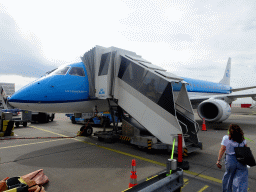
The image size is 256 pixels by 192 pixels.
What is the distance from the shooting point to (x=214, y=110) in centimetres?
1202

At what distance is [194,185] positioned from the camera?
4000 millimetres

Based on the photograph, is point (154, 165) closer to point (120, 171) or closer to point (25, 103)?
point (120, 171)

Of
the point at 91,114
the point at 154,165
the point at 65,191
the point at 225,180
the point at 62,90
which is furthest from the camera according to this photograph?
the point at 91,114

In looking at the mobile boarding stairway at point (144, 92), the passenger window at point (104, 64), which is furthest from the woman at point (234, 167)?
the passenger window at point (104, 64)

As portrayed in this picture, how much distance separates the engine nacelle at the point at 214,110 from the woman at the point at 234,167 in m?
8.70

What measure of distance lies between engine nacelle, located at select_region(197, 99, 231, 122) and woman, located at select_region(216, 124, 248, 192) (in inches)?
342

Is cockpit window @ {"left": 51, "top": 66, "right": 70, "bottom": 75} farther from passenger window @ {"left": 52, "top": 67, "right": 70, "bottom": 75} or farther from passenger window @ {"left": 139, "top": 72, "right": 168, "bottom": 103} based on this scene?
passenger window @ {"left": 139, "top": 72, "right": 168, "bottom": 103}

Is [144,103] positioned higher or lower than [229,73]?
lower

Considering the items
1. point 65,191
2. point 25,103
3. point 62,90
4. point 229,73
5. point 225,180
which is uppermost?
point 229,73

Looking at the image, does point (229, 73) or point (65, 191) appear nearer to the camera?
point (65, 191)

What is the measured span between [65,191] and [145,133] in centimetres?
450

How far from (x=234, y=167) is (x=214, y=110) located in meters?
9.78

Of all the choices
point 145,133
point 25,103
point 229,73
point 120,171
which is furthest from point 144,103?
point 229,73

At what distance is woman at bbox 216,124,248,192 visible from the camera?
121 inches
